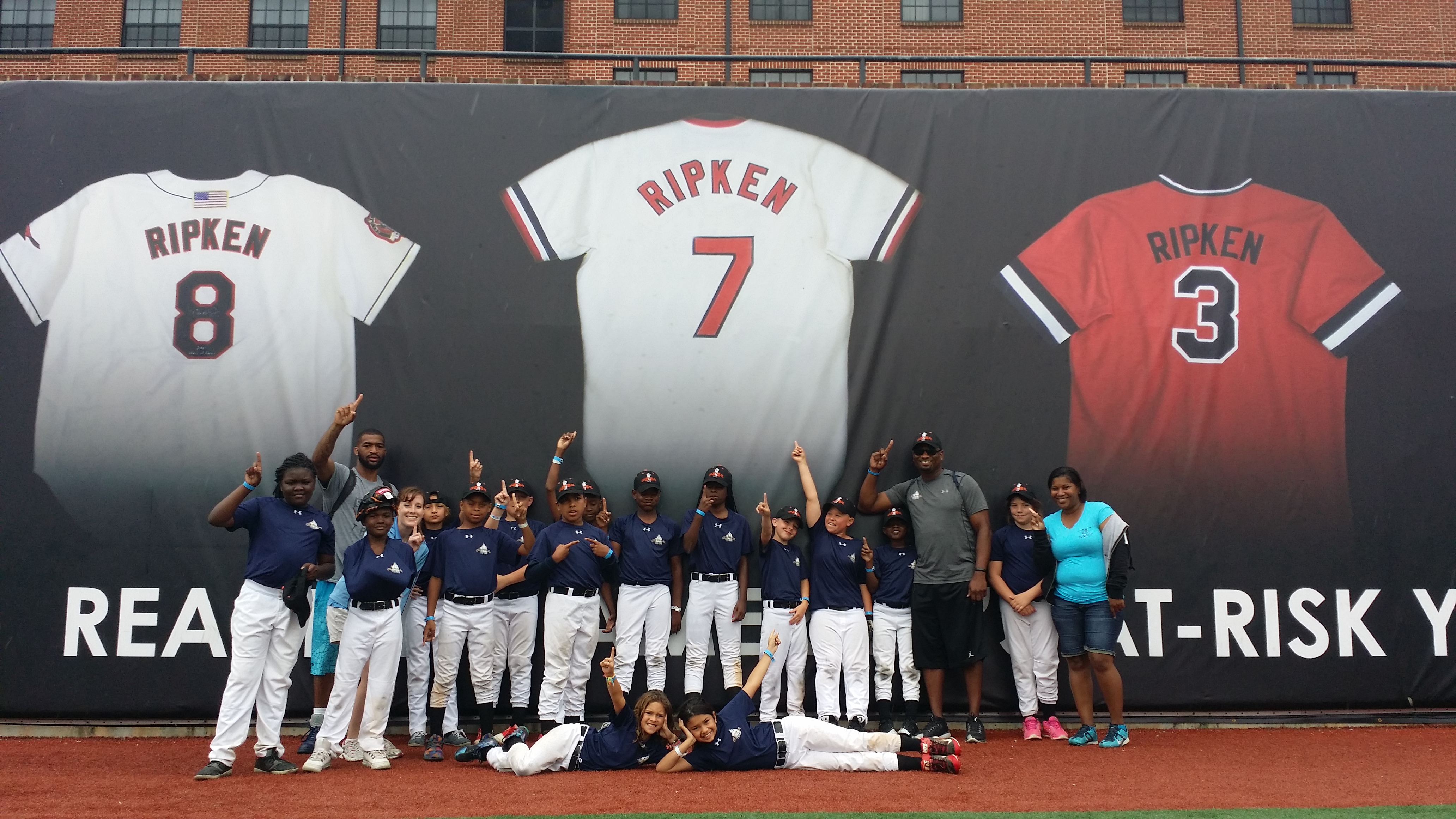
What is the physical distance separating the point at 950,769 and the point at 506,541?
121 inches

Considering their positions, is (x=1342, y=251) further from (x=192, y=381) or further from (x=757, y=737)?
(x=192, y=381)

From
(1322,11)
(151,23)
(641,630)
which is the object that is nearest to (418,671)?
(641,630)

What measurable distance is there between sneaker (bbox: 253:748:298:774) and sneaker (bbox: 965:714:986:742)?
13.5 ft

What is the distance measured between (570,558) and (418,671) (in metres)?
1.19

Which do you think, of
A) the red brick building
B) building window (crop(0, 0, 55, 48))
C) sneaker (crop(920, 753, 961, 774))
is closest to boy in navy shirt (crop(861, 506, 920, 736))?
sneaker (crop(920, 753, 961, 774))

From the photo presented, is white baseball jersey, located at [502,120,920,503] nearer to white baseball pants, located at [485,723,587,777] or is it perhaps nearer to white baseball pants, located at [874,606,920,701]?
white baseball pants, located at [874,606,920,701]

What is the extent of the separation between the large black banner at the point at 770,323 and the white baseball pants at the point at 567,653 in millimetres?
712

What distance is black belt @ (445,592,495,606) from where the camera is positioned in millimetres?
6547

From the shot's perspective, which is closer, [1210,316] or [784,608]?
[784,608]

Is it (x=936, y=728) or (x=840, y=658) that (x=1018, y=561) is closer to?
(x=936, y=728)

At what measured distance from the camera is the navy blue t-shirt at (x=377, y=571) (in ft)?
18.8

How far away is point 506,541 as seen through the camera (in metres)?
6.68

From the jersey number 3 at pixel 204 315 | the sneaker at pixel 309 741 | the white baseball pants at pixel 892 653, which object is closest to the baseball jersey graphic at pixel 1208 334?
the white baseball pants at pixel 892 653

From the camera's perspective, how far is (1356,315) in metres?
7.58
